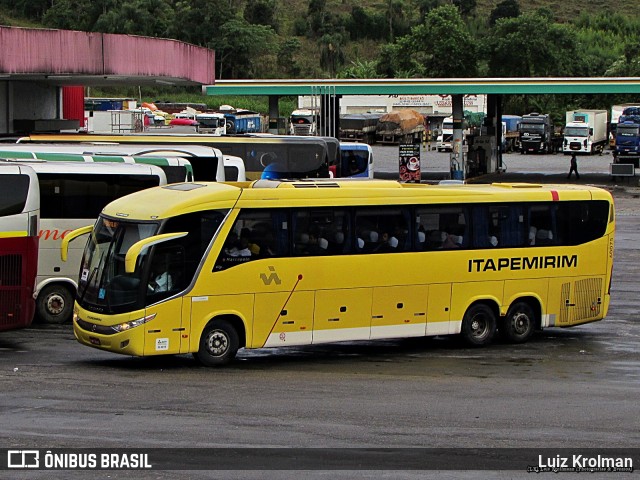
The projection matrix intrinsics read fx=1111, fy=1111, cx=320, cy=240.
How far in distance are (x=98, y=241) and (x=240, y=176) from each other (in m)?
11.4

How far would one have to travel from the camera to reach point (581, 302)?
2020 centimetres

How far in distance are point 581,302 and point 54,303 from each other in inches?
382

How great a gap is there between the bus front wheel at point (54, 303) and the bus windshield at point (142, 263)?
164 inches

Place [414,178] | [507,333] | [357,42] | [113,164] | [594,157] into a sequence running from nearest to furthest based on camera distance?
[507,333]
[113,164]
[414,178]
[594,157]
[357,42]

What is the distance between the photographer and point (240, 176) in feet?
91.2

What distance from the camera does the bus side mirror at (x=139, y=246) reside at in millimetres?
15695

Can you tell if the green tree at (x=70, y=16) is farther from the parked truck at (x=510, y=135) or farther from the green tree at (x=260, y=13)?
the parked truck at (x=510, y=135)

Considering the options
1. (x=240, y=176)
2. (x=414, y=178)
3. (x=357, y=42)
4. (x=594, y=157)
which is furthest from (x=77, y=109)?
(x=357, y=42)

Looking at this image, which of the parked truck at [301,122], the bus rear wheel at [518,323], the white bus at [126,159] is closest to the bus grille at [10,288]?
the white bus at [126,159]

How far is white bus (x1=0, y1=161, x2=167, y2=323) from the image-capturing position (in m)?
20.5

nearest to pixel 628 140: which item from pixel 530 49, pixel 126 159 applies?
pixel 530 49

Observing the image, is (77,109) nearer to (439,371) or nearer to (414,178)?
(414,178)

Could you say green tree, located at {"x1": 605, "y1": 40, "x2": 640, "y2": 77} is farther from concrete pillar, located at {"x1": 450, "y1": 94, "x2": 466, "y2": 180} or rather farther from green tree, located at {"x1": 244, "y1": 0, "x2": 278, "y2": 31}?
concrete pillar, located at {"x1": 450, "y1": 94, "x2": 466, "y2": 180}

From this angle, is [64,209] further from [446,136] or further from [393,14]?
[393,14]
